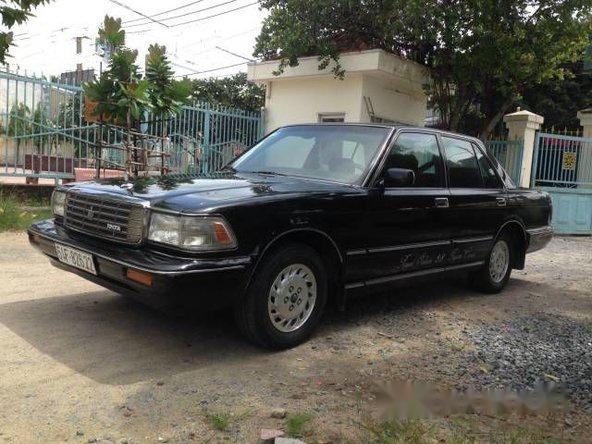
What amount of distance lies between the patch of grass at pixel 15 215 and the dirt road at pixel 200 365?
8.61 feet

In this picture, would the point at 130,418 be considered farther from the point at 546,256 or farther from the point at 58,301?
the point at 546,256

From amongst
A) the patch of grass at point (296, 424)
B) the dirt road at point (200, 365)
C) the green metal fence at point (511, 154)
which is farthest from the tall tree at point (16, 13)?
the green metal fence at point (511, 154)

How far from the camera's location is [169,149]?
11453 millimetres

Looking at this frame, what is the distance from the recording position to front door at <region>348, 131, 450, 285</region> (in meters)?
4.30

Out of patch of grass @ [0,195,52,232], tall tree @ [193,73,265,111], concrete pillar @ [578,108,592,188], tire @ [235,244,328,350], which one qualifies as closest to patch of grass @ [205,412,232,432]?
tire @ [235,244,328,350]

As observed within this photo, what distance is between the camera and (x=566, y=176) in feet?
41.7

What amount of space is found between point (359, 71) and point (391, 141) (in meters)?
7.34

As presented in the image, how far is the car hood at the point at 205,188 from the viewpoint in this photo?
3.50m

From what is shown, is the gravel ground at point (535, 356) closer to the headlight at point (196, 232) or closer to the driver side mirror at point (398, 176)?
the driver side mirror at point (398, 176)

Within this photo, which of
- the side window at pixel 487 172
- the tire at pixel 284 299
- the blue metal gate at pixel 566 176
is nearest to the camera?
the tire at pixel 284 299

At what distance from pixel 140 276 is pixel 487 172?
3903mm

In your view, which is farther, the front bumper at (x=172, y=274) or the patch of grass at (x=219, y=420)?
the front bumper at (x=172, y=274)

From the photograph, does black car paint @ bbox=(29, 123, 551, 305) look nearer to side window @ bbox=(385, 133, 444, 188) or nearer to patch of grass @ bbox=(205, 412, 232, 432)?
side window @ bbox=(385, 133, 444, 188)

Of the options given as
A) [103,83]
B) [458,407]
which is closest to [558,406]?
[458,407]
